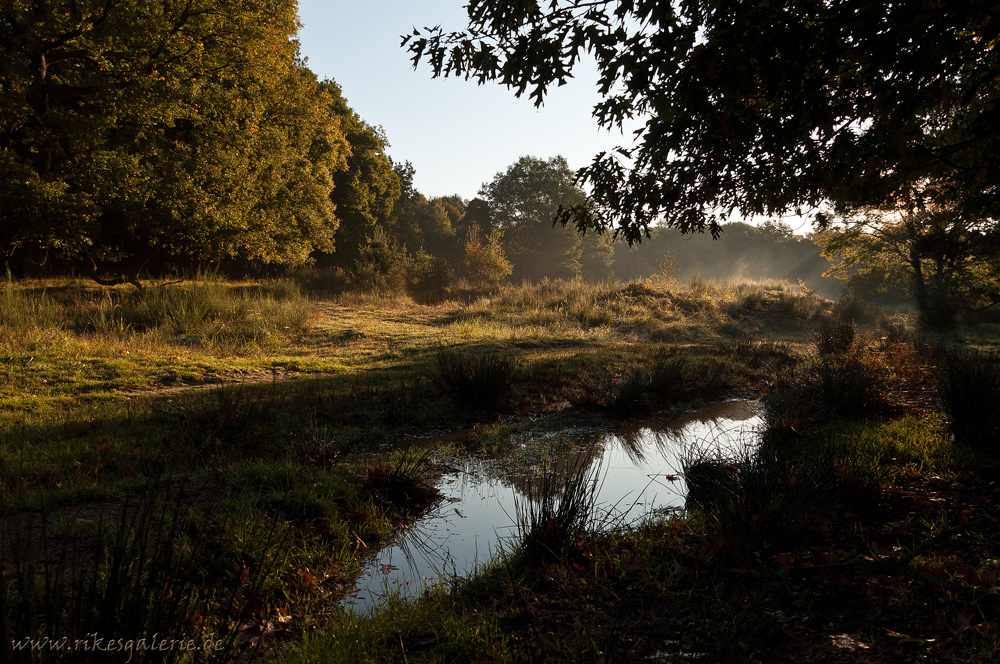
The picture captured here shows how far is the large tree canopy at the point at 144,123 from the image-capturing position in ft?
38.5

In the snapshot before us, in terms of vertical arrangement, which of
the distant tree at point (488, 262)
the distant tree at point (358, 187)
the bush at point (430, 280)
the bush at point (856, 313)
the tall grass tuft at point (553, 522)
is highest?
the distant tree at point (358, 187)

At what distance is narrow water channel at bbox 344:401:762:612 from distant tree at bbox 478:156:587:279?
4184cm

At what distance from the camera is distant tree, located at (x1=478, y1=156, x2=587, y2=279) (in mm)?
48688

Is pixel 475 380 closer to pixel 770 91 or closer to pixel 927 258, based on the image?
pixel 770 91

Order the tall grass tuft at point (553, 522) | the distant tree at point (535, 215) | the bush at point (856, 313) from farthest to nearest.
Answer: the distant tree at point (535, 215), the bush at point (856, 313), the tall grass tuft at point (553, 522)

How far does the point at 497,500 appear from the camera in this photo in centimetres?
480

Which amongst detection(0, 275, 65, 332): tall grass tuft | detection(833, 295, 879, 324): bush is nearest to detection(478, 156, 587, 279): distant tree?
detection(833, 295, 879, 324): bush

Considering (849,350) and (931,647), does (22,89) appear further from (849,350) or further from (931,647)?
(849,350)

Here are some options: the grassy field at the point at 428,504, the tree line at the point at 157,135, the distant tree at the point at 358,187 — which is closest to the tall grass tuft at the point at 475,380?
the grassy field at the point at 428,504

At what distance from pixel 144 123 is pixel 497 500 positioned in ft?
45.7

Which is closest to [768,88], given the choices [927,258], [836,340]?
[836,340]

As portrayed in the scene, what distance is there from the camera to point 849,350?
1061 cm

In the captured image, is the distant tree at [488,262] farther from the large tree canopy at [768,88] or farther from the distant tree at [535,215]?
the large tree canopy at [768,88]

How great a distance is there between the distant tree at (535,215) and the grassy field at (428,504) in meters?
38.3
